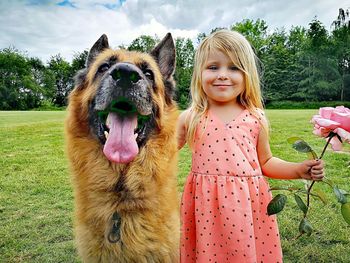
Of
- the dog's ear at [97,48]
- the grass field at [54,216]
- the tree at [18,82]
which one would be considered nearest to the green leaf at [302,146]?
the grass field at [54,216]

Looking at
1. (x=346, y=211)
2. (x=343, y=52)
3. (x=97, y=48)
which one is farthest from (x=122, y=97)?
(x=343, y=52)

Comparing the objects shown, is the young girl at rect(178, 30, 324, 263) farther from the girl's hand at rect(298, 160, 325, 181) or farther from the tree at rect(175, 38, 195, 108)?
the tree at rect(175, 38, 195, 108)

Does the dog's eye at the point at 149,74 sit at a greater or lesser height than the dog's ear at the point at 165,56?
lesser

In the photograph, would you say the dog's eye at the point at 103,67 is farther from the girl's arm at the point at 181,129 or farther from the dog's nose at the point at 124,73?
the girl's arm at the point at 181,129

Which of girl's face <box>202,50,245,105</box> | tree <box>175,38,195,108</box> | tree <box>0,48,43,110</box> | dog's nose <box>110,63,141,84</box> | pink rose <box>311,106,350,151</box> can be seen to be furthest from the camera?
tree <box>0,48,43,110</box>

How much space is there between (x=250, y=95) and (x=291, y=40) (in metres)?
42.9

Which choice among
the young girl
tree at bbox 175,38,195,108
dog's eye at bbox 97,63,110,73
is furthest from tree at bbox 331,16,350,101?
dog's eye at bbox 97,63,110,73

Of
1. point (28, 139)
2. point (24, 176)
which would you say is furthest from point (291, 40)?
point (24, 176)

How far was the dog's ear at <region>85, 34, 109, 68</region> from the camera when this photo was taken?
7.84 feet

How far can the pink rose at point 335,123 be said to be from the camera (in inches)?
67.1

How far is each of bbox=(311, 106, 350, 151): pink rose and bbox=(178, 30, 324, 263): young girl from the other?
222 millimetres

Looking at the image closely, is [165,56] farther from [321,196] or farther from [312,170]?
[321,196]

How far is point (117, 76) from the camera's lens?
6.10 feet

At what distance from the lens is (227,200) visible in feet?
6.63
